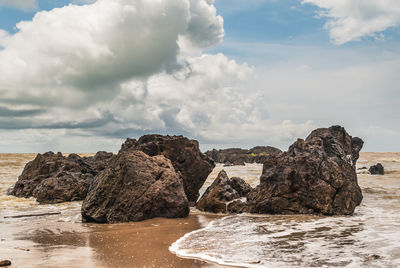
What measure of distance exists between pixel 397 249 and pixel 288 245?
68.6 inches

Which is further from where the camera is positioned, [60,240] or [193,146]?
[193,146]

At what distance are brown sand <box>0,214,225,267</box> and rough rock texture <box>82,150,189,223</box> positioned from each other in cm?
39

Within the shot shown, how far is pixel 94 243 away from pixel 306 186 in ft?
20.7

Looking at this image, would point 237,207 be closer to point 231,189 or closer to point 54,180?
point 231,189

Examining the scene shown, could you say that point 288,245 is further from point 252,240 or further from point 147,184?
point 147,184

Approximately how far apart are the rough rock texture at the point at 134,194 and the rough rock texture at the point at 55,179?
4770mm

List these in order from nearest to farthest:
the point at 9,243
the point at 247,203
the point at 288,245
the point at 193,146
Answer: the point at 288,245 → the point at 9,243 → the point at 247,203 → the point at 193,146

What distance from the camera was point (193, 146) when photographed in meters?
13.4

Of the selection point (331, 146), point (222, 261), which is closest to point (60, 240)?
point (222, 261)

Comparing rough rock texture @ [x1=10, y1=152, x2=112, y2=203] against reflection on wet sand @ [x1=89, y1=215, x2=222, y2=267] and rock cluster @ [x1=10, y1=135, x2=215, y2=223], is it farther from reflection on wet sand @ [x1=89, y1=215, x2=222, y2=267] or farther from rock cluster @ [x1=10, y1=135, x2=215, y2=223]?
reflection on wet sand @ [x1=89, y1=215, x2=222, y2=267]

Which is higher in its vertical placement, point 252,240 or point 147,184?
point 147,184

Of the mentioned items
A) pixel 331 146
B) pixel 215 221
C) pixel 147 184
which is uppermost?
pixel 331 146

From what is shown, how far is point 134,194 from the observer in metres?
9.75

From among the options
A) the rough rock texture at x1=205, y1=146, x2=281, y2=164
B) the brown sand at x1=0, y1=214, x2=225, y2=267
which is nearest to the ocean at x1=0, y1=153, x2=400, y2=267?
the brown sand at x1=0, y1=214, x2=225, y2=267
